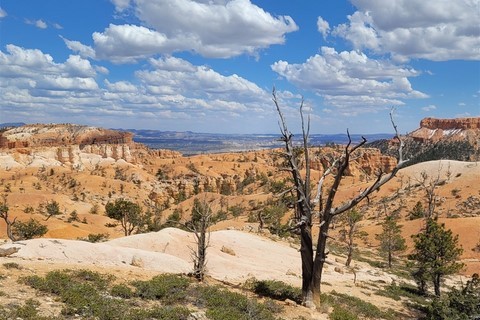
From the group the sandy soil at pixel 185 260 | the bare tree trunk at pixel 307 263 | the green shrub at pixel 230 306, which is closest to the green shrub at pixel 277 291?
the bare tree trunk at pixel 307 263

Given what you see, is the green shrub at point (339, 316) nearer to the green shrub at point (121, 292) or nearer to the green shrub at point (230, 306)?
the green shrub at point (230, 306)

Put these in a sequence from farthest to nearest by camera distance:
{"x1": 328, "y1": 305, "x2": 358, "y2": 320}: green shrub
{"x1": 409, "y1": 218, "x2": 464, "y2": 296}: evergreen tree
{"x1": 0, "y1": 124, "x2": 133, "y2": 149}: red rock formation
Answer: {"x1": 0, "y1": 124, "x2": 133, "y2": 149}: red rock formation → {"x1": 409, "y1": 218, "x2": 464, "y2": 296}: evergreen tree → {"x1": 328, "y1": 305, "x2": 358, "y2": 320}: green shrub

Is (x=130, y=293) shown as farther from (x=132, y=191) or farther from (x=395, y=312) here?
(x=132, y=191)

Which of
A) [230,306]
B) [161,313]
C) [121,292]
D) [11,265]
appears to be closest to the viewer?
[161,313]

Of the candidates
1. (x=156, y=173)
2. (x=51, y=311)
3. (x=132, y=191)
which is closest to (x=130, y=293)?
(x=51, y=311)

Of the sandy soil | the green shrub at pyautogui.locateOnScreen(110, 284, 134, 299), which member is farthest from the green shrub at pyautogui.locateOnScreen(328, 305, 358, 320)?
the green shrub at pyautogui.locateOnScreen(110, 284, 134, 299)

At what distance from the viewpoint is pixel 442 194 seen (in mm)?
66625

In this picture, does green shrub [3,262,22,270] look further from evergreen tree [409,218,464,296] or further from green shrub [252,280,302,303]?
evergreen tree [409,218,464,296]

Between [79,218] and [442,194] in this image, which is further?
[442,194]

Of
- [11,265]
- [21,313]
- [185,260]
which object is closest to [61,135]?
[185,260]

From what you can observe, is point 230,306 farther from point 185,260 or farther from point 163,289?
point 185,260

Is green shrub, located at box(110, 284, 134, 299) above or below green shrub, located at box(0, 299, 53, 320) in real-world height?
below

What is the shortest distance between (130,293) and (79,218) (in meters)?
45.7

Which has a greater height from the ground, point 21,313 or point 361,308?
point 21,313
